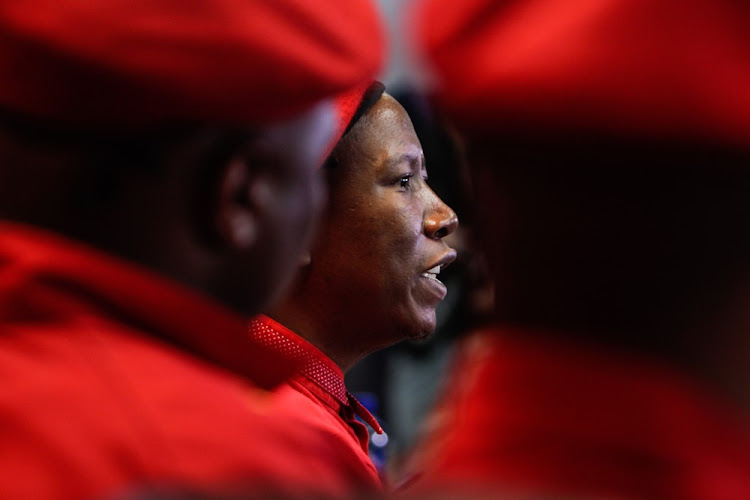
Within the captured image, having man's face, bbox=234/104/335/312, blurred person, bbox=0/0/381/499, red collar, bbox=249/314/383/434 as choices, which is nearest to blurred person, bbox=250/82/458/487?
red collar, bbox=249/314/383/434

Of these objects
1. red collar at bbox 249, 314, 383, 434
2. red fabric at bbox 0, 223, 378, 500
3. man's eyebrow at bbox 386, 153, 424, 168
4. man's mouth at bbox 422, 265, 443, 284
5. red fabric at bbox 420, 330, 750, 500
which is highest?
man's eyebrow at bbox 386, 153, 424, 168

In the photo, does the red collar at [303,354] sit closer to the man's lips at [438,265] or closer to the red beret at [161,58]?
the man's lips at [438,265]

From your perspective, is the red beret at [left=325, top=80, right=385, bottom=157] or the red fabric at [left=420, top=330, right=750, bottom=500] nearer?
the red fabric at [left=420, top=330, right=750, bottom=500]

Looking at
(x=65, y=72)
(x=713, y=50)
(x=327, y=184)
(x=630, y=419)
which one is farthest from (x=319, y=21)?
(x=327, y=184)

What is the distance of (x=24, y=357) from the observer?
108 cm

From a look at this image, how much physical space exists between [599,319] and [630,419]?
10cm

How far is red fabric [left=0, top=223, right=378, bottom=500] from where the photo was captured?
3.27 feet

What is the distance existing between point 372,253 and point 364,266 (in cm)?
3

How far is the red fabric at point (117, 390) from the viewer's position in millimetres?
996

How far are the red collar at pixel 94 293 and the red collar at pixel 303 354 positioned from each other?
110cm

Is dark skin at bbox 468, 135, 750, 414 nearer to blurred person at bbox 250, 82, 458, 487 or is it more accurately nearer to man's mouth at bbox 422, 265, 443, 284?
blurred person at bbox 250, 82, 458, 487

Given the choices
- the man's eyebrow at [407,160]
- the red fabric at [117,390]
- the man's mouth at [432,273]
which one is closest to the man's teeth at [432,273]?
the man's mouth at [432,273]

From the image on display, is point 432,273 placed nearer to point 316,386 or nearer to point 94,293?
point 316,386

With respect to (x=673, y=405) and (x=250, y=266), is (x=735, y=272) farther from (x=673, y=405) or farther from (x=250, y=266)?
(x=250, y=266)
